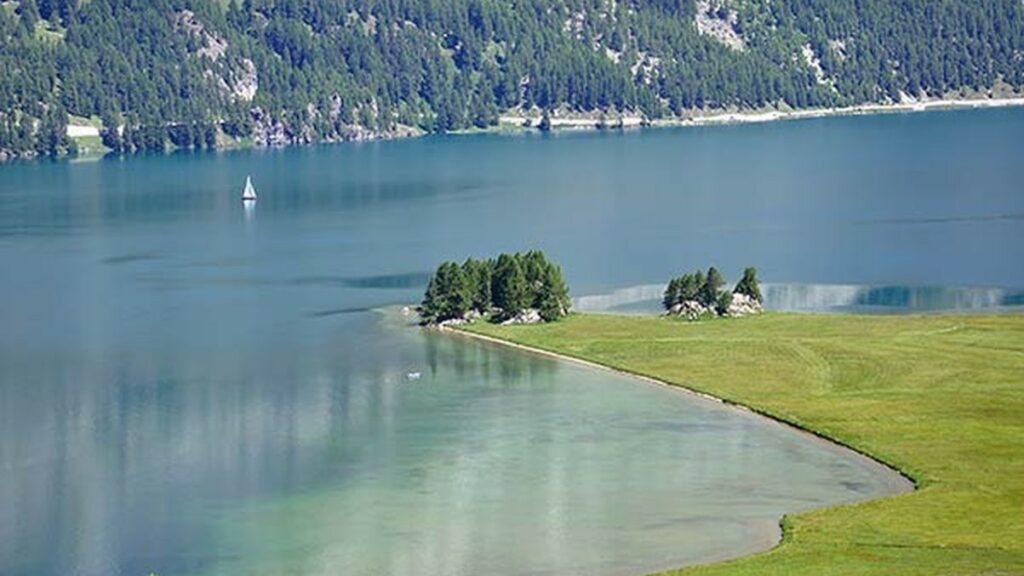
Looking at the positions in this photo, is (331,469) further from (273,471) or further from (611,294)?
(611,294)

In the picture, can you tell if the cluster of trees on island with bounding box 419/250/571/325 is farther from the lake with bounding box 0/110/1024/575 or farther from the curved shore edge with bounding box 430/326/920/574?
the lake with bounding box 0/110/1024/575

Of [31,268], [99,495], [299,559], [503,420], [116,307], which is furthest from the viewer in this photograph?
[31,268]

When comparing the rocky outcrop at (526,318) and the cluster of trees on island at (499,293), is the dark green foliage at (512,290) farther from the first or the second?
the rocky outcrop at (526,318)

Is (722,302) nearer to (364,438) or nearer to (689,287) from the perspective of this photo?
(689,287)

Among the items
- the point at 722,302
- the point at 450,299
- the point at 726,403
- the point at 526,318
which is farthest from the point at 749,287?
the point at 726,403

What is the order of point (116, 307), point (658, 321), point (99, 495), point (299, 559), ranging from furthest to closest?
point (116, 307), point (658, 321), point (99, 495), point (299, 559)

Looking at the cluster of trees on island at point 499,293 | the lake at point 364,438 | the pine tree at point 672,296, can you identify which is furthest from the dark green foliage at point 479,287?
the pine tree at point 672,296

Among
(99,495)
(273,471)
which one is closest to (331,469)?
(273,471)
